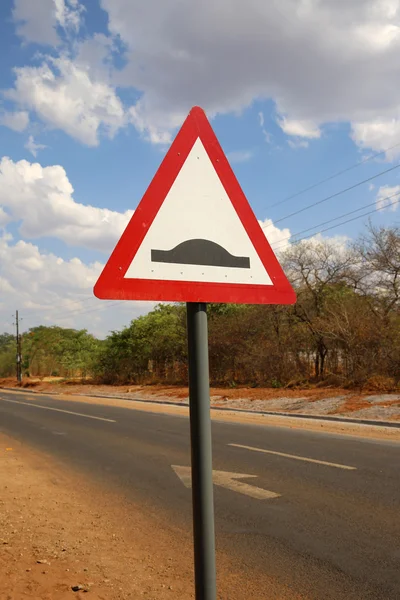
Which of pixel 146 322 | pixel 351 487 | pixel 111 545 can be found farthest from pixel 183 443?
pixel 146 322

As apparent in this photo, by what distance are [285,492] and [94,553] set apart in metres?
2.89

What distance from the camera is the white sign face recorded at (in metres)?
2.07

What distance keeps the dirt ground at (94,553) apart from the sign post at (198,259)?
2418mm

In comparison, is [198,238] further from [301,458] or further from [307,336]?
[307,336]

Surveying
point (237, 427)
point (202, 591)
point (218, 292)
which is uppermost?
point (218, 292)

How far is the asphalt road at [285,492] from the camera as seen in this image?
430cm

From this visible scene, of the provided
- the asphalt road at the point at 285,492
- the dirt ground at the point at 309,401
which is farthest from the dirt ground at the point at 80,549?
the dirt ground at the point at 309,401

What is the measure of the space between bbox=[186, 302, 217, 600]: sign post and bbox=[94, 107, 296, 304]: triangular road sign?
0.22m

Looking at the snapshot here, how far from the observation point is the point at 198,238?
2.15 metres

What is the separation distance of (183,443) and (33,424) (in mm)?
6048

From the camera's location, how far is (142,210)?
84.0 inches

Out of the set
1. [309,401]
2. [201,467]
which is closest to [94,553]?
[201,467]

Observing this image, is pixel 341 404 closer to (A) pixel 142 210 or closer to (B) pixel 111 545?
(B) pixel 111 545

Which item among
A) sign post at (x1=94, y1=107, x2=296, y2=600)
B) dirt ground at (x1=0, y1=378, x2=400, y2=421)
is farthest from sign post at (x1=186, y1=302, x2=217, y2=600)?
dirt ground at (x1=0, y1=378, x2=400, y2=421)
